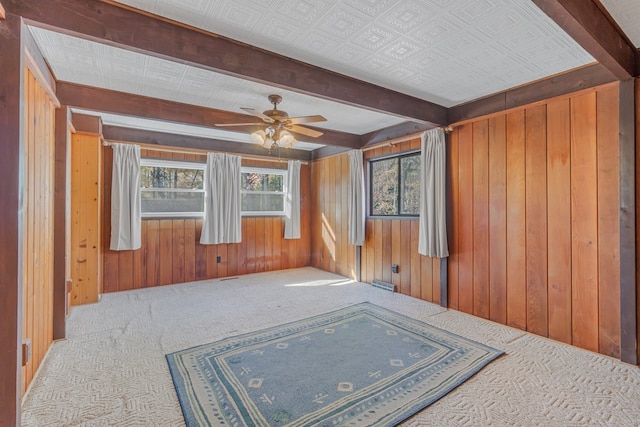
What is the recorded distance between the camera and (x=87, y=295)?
12.7 feet

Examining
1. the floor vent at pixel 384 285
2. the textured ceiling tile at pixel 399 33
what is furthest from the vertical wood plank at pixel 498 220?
the floor vent at pixel 384 285

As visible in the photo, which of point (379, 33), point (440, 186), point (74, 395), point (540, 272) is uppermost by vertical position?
point (379, 33)

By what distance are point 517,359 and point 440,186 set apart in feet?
6.26

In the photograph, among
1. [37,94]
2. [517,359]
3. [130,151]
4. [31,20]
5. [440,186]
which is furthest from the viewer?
[130,151]

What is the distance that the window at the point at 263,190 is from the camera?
5.71 meters

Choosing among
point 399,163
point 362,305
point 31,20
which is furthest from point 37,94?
point 399,163

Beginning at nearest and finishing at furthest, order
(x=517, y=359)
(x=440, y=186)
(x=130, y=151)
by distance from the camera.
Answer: (x=517, y=359), (x=440, y=186), (x=130, y=151)

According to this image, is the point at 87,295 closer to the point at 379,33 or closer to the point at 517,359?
the point at 379,33

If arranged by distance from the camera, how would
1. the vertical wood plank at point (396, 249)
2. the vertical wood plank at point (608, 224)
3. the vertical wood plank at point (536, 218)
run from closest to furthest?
the vertical wood plank at point (608, 224), the vertical wood plank at point (536, 218), the vertical wood plank at point (396, 249)

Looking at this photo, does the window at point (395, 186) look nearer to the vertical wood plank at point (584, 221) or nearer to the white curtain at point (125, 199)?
the vertical wood plank at point (584, 221)

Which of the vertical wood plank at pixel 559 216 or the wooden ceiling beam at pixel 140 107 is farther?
the wooden ceiling beam at pixel 140 107

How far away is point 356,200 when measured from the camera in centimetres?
492

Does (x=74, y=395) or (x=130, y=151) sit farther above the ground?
(x=130, y=151)

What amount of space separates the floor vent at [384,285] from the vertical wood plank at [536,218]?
5.76 feet
